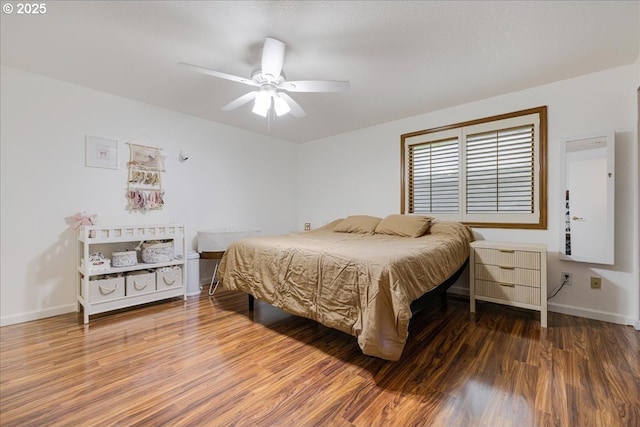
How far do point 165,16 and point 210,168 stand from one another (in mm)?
2216

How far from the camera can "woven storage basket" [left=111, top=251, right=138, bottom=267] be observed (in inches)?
106

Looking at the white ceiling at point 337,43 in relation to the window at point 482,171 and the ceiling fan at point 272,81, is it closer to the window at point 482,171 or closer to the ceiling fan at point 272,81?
the ceiling fan at point 272,81

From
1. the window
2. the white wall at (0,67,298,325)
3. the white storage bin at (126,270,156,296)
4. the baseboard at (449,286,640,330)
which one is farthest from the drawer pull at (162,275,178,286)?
the baseboard at (449,286,640,330)

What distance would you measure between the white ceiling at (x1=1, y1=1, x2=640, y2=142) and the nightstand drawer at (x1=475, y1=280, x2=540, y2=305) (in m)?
1.95

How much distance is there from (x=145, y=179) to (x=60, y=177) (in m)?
0.73

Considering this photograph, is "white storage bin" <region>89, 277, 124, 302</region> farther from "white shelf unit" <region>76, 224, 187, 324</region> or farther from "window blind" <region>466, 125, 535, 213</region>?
"window blind" <region>466, 125, 535, 213</region>

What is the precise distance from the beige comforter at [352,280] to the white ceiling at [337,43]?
1550 mm

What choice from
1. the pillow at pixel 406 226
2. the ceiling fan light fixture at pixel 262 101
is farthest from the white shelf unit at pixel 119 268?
the pillow at pixel 406 226

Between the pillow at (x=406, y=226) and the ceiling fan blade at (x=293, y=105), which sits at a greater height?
the ceiling fan blade at (x=293, y=105)

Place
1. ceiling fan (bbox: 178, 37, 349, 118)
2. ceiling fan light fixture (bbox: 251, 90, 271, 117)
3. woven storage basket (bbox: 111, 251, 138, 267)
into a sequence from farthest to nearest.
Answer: woven storage basket (bbox: 111, 251, 138, 267) → ceiling fan light fixture (bbox: 251, 90, 271, 117) → ceiling fan (bbox: 178, 37, 349, 118)

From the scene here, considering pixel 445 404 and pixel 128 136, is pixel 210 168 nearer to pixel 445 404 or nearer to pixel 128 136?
pixel 128 136

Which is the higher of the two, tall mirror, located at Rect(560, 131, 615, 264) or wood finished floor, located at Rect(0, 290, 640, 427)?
tall mirror, located at Rect(560, 131, 615, 264)

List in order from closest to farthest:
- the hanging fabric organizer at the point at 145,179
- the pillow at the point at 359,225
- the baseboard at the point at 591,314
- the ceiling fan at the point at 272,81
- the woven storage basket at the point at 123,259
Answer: the ceiling fan at the point at 272,81
the baseboard at the point at 591,314
the woven storage basket at the point at 123,259
the hanging fabric organizer at the point at 145,179
the pillow at the point at 359,225

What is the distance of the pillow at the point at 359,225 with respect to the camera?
11.3 feet
